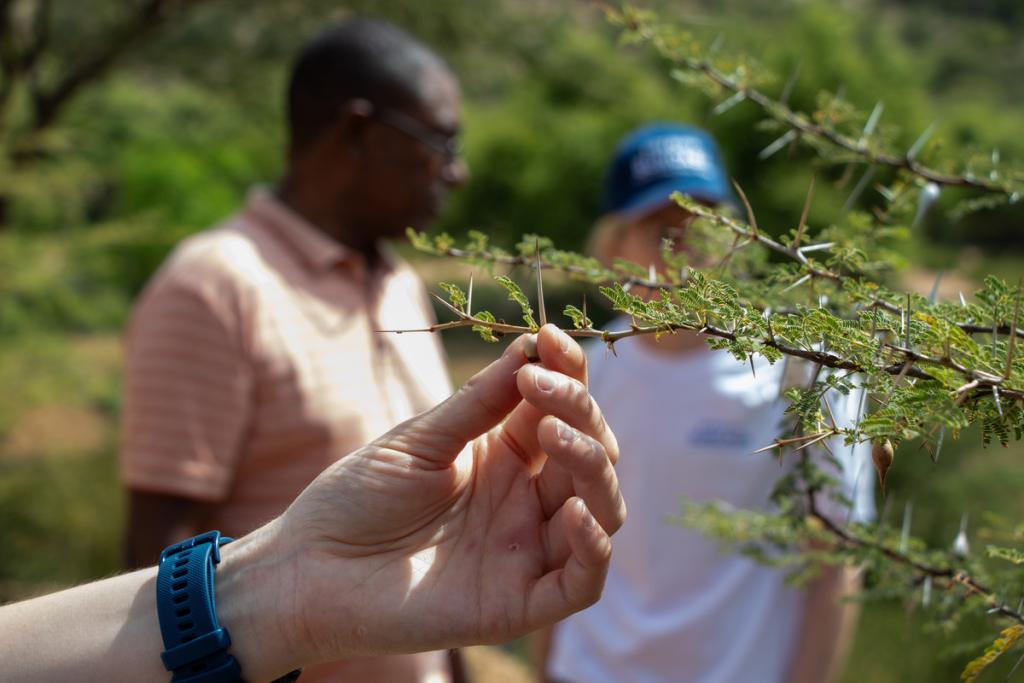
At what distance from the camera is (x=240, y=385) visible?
2135 millimetres

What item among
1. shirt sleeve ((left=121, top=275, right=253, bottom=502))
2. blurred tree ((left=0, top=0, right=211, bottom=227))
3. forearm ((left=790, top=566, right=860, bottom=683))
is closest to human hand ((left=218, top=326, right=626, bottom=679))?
shirt sleeve ((left=121, top=275, right=253, bottom=502))

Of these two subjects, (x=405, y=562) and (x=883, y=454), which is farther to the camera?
(x=405, y=562)

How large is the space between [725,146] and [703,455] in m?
→ 14.0

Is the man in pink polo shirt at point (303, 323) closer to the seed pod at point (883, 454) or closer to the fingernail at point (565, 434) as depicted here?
the fingernail at point (565, 434)

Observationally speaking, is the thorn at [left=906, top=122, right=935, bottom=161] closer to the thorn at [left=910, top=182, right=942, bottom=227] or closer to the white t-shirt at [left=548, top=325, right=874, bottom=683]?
the thorn at [left=910, top=182, right=942, bottom=227]

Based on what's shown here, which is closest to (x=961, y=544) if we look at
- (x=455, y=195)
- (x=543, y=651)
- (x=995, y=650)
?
(x=995, y=650)

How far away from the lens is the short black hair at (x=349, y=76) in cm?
251

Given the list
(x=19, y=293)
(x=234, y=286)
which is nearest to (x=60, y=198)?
(x=19, y=293)

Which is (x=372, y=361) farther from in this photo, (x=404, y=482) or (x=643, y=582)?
(x=404, y=482)

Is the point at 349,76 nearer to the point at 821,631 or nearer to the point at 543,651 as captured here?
the point at 543,651

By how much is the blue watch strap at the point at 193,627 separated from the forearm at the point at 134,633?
2 cm

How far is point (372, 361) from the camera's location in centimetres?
237

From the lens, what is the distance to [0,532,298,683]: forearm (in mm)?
1197

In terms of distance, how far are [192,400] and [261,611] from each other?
1024mm
